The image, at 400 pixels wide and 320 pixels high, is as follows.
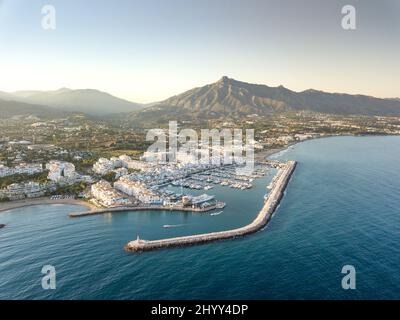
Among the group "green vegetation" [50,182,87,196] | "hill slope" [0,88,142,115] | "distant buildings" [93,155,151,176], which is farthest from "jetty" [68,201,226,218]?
"hill slope" [0,88,142,115]

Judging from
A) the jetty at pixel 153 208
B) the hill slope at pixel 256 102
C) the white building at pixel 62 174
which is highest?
the hill slope at pixel 256 102

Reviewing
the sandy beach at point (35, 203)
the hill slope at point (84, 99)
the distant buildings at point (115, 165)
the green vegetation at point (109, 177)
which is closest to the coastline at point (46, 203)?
the sandy beach at point (35, 203)

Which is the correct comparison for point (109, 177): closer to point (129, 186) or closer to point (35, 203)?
point (129, 186)

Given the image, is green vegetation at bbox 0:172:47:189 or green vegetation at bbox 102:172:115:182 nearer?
green vegetation at bbox 0:172:47:189

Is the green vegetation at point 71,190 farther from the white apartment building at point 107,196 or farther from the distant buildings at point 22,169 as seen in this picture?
the distant buildings at point 22,169

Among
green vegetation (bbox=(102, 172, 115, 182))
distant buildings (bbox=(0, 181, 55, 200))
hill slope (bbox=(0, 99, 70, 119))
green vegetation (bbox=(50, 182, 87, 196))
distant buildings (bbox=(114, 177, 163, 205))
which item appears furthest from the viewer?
hill slope (bbox=(0, 99, 70, 119))

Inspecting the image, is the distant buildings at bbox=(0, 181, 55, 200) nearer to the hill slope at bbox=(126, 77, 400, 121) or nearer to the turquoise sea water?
the turquoise sea water

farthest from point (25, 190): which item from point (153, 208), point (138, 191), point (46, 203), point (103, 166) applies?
point (153, 208)
